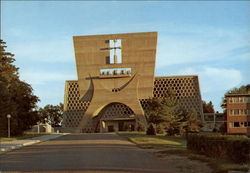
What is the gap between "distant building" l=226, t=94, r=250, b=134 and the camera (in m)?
57.4

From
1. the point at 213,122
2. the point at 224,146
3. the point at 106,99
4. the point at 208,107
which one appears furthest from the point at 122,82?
the point at 224,146

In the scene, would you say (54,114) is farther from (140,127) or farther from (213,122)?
(213,122)

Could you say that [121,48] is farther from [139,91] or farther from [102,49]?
[139,91]

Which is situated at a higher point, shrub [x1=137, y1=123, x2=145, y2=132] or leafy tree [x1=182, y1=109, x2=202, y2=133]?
leafy tree [x1=182, y1=109, x2=202, y2=133]

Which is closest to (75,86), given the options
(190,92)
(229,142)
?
(190,92)

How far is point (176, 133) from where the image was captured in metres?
54.5

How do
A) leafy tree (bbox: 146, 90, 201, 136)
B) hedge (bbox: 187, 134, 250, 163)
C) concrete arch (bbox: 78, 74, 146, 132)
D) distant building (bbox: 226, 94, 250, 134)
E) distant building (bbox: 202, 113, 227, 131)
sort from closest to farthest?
hedge (bbox: 187, 134, 250, 163) → leafy tree (bbox: 146, 90, 201, 136) → distant building (bbox: 226, 94, 250, 134) → distant building (bbox: 202, 113, 227, 131) → concrete arch (bbox: 78, 74, 146, 132)

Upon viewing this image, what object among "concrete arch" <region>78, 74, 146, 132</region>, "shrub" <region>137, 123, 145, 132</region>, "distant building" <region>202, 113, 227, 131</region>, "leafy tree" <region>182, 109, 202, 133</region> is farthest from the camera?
"concrete arch" <region>78, 74, 146, 132</region>

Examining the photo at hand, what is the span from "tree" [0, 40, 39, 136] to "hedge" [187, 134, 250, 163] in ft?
95.7

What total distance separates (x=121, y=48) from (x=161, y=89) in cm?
1320

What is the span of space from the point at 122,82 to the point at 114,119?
8421mm

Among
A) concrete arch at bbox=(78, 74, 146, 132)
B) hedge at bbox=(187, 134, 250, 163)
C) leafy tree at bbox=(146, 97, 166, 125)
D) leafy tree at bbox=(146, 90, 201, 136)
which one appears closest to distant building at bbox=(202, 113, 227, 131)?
concrete arch at bbox=(78, 74, 146, 132)

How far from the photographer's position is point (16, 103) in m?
51.1

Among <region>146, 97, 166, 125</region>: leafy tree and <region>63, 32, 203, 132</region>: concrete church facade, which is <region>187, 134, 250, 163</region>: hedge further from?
<region>63, 32, 203, 132</region>: concrete church facade
